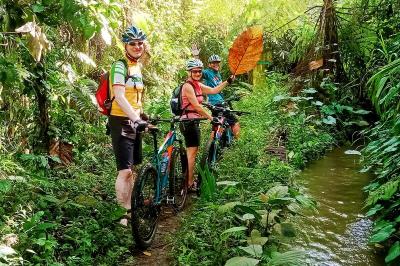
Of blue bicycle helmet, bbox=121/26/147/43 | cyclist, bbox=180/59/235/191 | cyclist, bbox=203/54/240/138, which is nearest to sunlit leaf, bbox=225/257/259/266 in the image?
blue bicycle helmet, bbox=121/26/147/43

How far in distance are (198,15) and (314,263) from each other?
13582 millimetres

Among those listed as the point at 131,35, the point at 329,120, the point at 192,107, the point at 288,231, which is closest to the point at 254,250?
the point at 288,231

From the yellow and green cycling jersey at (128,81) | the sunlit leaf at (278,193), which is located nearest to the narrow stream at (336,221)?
the sunlit leaf at (278,193)

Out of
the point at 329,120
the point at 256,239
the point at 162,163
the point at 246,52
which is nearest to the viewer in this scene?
the point at 256,239

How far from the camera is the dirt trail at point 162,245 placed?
4250mm

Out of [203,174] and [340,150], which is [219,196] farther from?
[340,150]

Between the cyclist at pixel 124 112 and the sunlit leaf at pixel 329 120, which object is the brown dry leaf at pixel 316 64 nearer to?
the sunlit leaf at pixel 329 120

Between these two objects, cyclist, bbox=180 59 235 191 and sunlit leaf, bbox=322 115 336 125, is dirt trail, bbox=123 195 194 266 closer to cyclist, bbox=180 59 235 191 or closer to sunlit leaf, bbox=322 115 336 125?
cyclist, bbox=180 59 235 191

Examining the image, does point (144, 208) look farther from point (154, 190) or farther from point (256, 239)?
point (256, 239)

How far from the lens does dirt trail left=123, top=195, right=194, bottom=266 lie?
167 inches

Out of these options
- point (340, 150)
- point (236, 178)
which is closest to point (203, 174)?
point (236, 178)

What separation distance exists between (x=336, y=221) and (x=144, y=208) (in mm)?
2421

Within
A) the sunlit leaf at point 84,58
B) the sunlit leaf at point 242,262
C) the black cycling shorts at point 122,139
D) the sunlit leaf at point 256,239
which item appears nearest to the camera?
the sunlit leaf at point 242,262

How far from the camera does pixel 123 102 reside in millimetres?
4117
